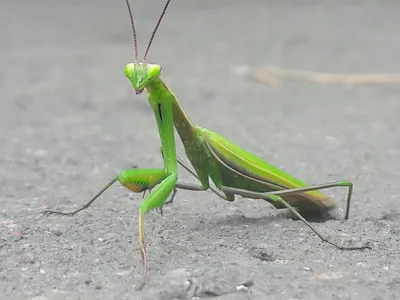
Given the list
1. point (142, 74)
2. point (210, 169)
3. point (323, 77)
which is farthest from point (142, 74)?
point (323, 77)

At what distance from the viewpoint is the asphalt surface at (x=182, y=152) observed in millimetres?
1666

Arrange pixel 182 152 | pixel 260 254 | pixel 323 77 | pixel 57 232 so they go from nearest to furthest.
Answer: pixel 260 254 < pixel 57 232 < pixel 182 152 < pixel 323 77

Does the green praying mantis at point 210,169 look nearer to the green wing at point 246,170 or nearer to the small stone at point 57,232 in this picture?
the green wing at point 246,170

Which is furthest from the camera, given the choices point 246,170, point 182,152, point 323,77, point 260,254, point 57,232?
point 323,77

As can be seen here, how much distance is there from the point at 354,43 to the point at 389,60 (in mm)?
757

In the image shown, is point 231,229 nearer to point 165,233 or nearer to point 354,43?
point 165,233

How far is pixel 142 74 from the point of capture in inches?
73.4

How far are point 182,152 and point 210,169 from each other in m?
1.03

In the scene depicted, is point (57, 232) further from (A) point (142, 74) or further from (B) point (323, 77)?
(B) point (323, 77)

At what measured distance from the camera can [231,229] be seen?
2053 mm

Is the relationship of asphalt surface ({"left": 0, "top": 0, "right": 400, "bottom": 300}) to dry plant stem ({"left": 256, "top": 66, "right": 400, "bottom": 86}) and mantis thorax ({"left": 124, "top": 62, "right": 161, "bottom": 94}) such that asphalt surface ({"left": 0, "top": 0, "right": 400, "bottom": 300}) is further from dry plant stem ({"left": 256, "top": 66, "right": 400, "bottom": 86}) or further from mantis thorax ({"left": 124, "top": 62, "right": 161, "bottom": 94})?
mantis thorax ({"left": 124, "top": 62, "right": 161, "bottom": 94})

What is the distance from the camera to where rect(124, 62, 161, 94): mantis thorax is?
186 cm

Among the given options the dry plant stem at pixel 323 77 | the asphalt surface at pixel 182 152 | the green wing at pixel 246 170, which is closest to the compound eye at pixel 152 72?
the green wing at pixel 246 170

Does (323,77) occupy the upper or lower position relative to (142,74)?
lower
